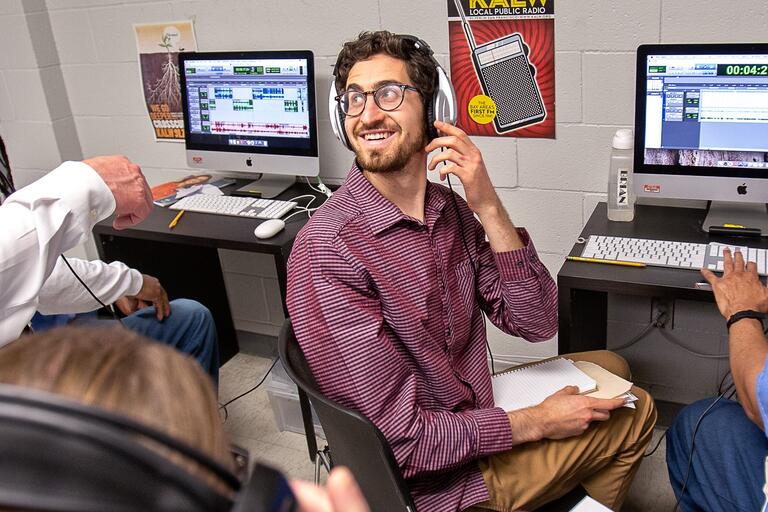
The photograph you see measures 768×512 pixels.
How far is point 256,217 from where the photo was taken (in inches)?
96.7

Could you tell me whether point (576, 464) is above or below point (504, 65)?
below

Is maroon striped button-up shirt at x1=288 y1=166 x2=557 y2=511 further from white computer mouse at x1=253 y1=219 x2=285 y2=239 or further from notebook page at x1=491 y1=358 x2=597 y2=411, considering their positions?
white computer mouse at x1=253 y1=219 x2=285 y2=239

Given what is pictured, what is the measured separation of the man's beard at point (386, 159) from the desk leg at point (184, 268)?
1384 millimetres

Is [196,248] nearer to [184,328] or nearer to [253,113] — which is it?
[253,113]

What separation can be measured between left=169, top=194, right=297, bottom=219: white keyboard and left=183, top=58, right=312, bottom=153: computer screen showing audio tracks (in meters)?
0.20

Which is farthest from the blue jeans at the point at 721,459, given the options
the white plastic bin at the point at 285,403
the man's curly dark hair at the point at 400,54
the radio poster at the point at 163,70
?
the radio poster at the point at 163,70

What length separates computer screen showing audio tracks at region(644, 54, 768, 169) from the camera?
192 cm

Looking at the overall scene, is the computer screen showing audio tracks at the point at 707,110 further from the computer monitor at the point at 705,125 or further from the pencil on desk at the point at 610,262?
the pencil on desk at the point at 610,262

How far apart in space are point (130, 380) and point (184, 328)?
1927 mm

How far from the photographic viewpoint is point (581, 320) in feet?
6.85

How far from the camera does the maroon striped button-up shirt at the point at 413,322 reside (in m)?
1.39

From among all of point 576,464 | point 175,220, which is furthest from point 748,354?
point 175,220

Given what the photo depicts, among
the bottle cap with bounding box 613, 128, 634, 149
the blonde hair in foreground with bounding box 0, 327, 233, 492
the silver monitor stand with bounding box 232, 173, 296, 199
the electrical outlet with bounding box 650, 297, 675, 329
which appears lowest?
the electrical outlet with bounding box 650, 297, 675, 329

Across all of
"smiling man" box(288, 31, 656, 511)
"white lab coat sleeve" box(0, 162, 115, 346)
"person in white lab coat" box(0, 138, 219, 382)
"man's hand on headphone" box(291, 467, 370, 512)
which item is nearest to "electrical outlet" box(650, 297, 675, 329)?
"smiling man" box(288, 31, 656, 511)
